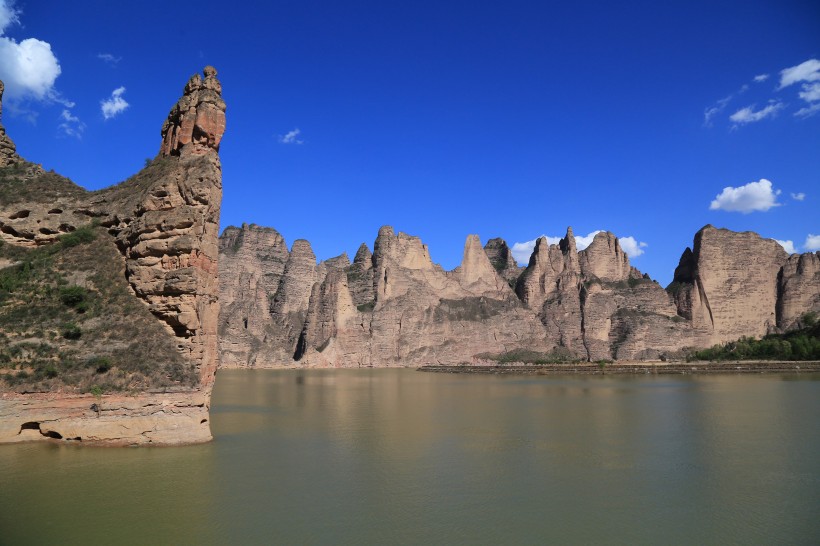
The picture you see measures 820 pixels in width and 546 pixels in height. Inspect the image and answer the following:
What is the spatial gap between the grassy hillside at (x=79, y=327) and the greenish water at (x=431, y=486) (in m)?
2.67

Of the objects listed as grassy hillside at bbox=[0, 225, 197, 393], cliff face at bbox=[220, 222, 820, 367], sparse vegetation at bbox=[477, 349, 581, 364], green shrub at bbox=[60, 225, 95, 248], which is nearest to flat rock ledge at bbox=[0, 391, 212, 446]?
grassy hillside at bbox=[0, 225, 197, 393]

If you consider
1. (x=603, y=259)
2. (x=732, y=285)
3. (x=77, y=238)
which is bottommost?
(x=77, y=238)

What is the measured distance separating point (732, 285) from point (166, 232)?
15203 cm

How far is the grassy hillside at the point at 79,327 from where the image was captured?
20.6m

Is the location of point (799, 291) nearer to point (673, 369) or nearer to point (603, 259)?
point (603, 259)

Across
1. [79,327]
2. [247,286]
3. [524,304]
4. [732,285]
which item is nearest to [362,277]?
[247,286]

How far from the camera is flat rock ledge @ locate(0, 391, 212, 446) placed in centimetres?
1962

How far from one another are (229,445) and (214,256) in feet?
28.9

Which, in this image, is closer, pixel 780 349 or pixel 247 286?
pixel 780 349

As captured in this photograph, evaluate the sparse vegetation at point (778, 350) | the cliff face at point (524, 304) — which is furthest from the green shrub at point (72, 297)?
the cliff face at point (524, 304)

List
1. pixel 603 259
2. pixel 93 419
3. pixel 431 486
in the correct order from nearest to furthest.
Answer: pixel 431 486, pixel 93 419, pixel 603 259

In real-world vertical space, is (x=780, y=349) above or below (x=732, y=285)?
below

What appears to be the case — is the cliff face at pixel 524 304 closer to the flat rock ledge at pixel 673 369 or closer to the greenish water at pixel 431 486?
the flat rock ledge at pixel 673 369

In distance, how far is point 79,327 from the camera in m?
22.7
